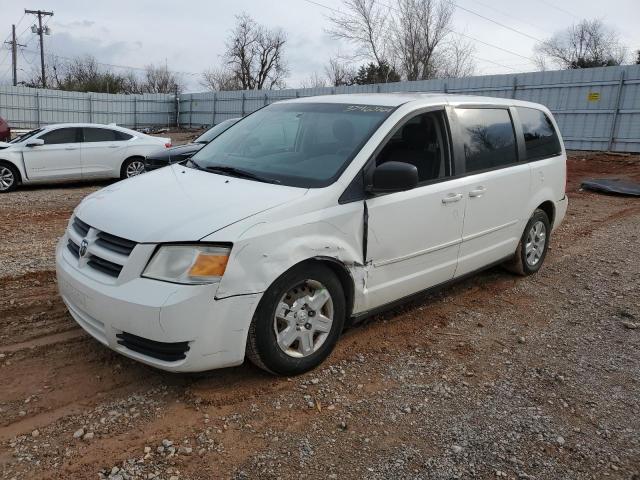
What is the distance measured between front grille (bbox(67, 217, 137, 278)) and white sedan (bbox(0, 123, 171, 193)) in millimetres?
9051

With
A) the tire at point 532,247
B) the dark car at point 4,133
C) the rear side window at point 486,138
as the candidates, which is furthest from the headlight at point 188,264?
the dark car at point 4,133

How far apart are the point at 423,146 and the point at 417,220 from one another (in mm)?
610

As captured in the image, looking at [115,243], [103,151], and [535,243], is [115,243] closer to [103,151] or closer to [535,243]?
[535,243]

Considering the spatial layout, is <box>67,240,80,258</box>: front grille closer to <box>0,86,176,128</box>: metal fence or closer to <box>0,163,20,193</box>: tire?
<box>0,163,20,193</box>: tire

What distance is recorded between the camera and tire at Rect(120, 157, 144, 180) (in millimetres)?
12336

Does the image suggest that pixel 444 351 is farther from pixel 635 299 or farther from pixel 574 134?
pixel 574 134

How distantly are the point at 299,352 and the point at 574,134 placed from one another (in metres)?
16.9

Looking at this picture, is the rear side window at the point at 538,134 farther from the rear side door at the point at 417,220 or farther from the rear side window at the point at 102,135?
the rear side window at the point at 102,135

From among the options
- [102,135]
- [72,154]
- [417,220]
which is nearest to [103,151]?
[102,135]

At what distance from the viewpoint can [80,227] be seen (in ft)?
11.3

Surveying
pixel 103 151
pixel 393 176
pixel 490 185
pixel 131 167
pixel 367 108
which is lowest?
pixel 131 167

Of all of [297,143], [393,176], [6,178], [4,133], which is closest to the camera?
[393,176]

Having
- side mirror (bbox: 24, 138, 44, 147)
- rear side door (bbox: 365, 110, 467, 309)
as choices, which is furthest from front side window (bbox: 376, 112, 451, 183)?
side mirror (bbox: 24, 138, 44, 147)

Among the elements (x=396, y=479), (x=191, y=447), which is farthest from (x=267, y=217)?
(x=396, y=479)
